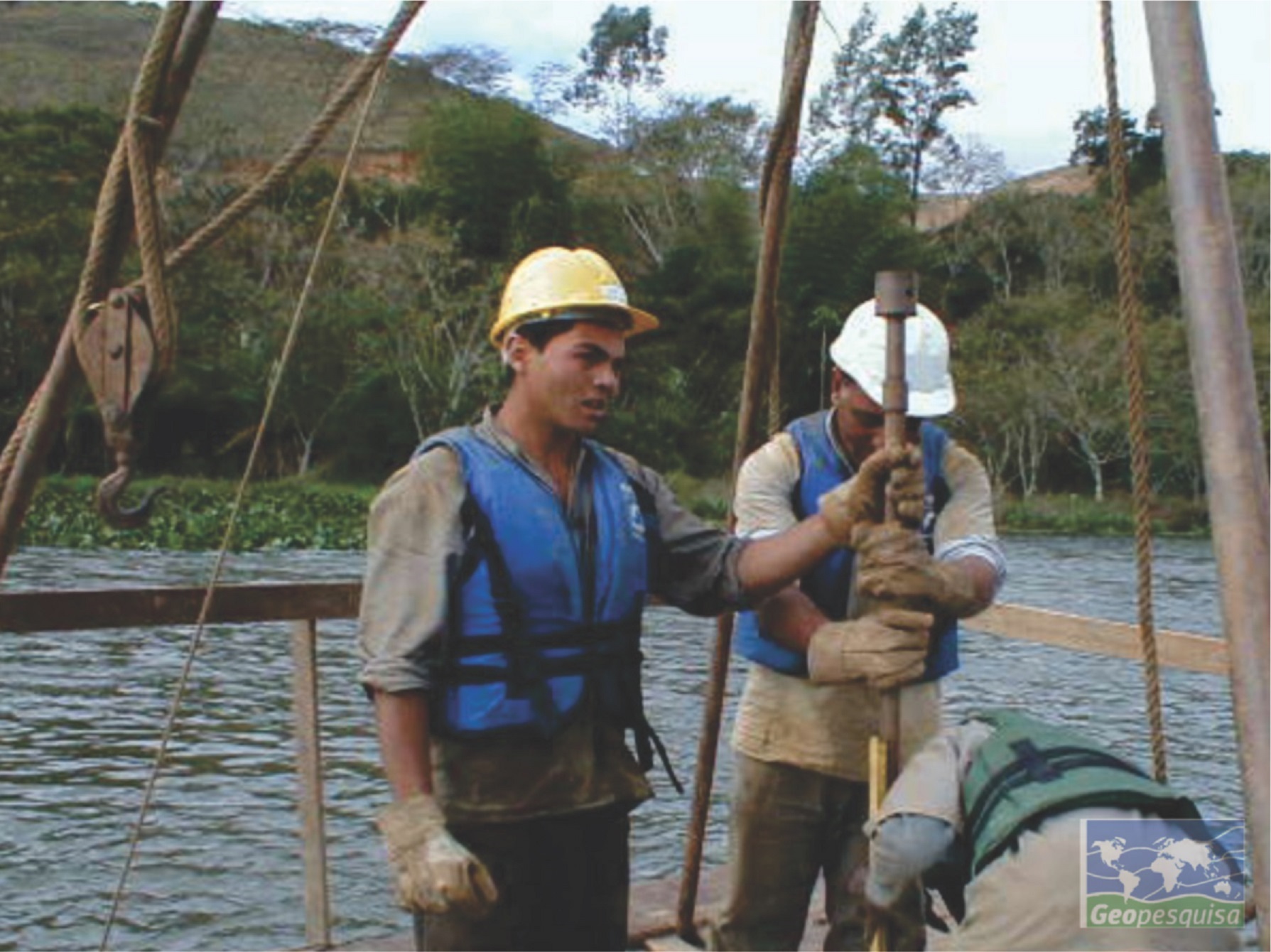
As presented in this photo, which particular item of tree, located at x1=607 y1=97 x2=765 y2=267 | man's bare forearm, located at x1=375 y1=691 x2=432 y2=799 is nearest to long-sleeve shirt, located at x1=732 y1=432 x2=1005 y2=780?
man's bare forearm, located at x1=375 y1=691 x2=432 y2=799

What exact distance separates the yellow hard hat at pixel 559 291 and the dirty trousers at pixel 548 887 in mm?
793

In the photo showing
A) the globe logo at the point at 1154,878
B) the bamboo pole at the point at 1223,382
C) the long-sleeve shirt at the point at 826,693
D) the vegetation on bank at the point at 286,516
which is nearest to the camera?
the bamboo pole at the point at 1223,382

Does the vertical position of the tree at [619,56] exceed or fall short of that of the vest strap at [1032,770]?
it exceeds it

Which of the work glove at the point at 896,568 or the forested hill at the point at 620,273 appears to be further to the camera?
the forested hill at the point at 620,273

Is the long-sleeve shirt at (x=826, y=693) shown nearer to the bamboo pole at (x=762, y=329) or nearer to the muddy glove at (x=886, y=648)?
the bamboo pole at (x=762, y=329)

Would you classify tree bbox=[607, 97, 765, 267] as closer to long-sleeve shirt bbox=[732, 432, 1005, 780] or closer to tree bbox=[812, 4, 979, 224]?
tree bbox=[812, 4, 979, 224]

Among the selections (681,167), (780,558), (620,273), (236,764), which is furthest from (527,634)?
(681,167)

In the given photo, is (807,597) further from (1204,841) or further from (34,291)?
(34,291)

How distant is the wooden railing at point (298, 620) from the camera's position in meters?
3.04

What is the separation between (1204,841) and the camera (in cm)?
185

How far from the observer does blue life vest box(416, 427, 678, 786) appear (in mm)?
2158

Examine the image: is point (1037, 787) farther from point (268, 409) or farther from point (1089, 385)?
point (1089, 385)

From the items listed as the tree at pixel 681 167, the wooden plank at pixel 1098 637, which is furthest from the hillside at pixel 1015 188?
the wooden plank at pixel 1098 637

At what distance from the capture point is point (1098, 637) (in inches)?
157
